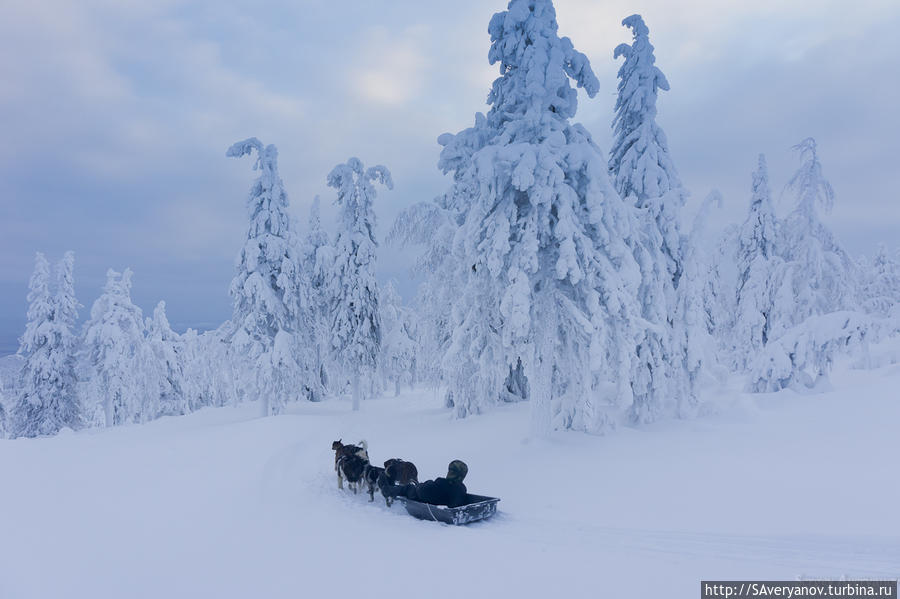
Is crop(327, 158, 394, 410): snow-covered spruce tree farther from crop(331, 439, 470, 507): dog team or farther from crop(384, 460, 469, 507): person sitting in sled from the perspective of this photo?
crop(384, 460, 469, 507): person sitting in sled

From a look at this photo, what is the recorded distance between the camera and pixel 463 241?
13242 millimetres

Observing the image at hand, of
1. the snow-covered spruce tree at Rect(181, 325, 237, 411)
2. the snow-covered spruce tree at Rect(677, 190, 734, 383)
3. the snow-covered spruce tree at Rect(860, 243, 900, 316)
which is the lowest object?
the snow-covered spruce tree at Rect(181, 325, 237, 411)

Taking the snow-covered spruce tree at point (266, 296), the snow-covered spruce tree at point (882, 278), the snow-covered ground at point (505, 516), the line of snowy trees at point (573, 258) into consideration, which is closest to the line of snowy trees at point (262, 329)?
the snow-covered spruce tree at point (266, 296)

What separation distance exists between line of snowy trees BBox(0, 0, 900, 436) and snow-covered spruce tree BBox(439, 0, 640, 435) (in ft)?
0.16

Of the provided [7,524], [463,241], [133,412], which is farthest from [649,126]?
[133,412]

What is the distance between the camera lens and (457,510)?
25.0 ft

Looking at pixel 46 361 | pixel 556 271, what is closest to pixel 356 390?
pixel 556 271

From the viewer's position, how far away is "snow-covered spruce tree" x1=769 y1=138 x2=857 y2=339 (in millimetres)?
21609

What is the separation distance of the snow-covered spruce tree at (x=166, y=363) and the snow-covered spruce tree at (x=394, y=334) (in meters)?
18.2

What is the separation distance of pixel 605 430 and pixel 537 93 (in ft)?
31.0

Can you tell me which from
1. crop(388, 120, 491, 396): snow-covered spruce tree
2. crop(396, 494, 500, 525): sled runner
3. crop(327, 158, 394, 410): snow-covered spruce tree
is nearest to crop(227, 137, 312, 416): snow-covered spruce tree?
crop(327, 158, 394, 410): snow-covered spruce tree

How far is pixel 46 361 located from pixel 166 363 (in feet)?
35.6

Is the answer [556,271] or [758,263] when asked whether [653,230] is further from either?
[758,263]

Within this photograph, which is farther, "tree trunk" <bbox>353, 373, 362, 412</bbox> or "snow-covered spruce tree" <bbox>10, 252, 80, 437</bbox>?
"snow-covered spruce tree" <bbox>10, 252, 80, 437</bbox>
